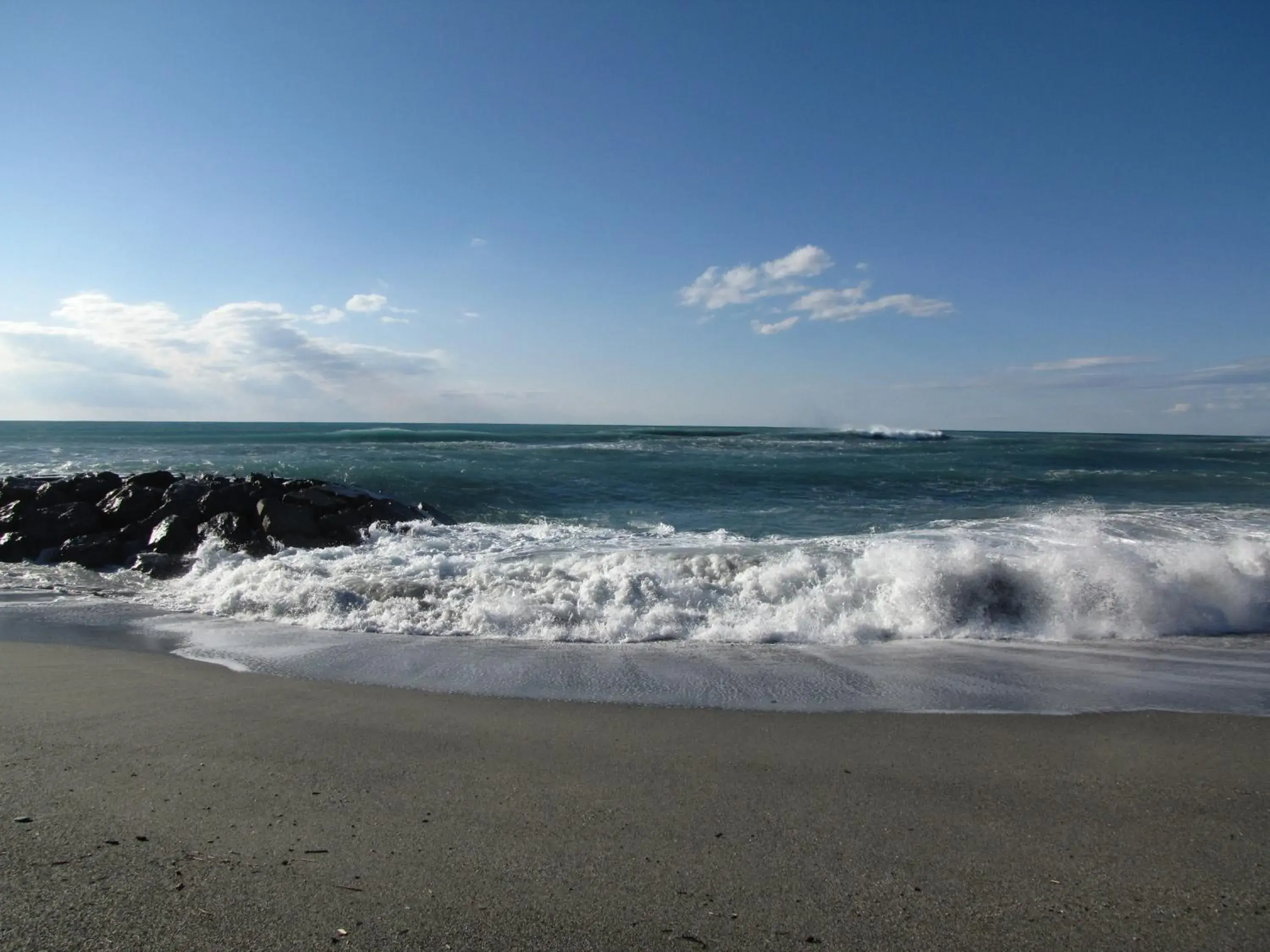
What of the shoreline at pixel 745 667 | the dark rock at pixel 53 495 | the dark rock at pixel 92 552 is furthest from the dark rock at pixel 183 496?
the shoreline at pixel 745 667

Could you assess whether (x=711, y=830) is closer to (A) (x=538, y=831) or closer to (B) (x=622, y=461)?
(A) (x=538, y=831)

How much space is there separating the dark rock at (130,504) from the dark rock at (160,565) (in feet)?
5.51

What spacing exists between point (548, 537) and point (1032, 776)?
9.04 m

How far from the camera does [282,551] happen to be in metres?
10.0

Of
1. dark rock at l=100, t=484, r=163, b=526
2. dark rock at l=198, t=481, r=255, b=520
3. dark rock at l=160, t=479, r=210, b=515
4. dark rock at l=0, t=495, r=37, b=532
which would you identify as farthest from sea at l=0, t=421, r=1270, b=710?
dark rock at l=0, t=495, r=37, b=532

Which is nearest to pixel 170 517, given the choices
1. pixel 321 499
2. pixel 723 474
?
pixel 321 499

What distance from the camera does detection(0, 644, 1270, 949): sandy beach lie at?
222 cm

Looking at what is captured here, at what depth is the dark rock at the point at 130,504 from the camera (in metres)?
11.3

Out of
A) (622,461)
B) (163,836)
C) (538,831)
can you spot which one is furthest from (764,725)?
(622,461)

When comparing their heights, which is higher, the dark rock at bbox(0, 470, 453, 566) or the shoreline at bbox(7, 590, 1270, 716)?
the dark rock at bbox(0, 470, 453, 566)

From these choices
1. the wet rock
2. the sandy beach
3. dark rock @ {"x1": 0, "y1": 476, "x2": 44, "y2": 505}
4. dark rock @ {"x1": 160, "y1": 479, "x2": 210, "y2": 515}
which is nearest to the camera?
the sandy beach

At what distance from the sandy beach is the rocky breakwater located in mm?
6400

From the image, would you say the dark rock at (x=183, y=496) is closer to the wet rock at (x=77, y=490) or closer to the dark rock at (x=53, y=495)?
the wet rock at (x=77, y=490)

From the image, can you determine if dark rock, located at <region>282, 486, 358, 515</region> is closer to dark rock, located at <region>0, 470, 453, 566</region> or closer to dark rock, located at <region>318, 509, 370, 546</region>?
dark rock, located at <region>0, 470, 453, 566</region>
